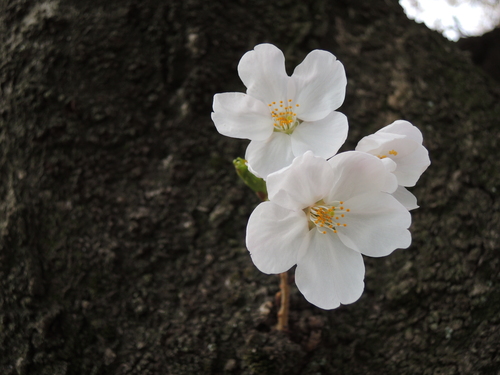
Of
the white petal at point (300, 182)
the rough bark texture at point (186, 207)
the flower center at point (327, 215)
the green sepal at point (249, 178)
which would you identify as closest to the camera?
the white petal at point (300, 182)

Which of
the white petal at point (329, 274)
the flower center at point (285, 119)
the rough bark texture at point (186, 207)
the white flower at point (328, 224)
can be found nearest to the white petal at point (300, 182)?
the white flower at point (328, 224)

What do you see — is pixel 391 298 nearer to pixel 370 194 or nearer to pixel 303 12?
pixel 370 194

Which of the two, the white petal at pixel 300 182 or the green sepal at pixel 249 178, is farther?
the green sepal at pixel 249 178

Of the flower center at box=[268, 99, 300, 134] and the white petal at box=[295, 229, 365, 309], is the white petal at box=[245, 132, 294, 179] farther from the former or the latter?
the white petal at box=[295, 229, 365, 309]

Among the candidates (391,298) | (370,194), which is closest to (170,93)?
(370,194)

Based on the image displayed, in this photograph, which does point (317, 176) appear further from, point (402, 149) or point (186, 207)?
point (186, 207)

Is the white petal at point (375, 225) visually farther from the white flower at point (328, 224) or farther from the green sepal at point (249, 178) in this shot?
the green sepal at point (249, 178)

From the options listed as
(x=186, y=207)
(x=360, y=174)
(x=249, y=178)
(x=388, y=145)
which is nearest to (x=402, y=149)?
(x=388, y=145)
